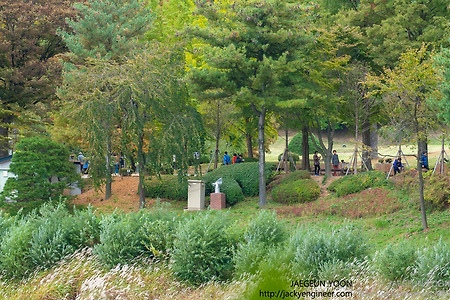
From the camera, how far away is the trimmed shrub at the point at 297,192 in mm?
21797

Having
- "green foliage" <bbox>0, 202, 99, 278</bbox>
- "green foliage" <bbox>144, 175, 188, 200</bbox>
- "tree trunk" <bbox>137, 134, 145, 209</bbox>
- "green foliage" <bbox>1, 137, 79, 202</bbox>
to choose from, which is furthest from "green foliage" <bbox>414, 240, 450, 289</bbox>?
"green foliage" <bbox>1, 137, 79, 202</bbox>

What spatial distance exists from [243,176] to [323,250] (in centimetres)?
1515

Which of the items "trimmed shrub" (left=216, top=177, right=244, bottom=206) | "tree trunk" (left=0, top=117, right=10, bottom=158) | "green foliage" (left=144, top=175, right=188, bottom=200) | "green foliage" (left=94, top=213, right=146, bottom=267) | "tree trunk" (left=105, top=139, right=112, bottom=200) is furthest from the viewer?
"tree trunk" (left=0, top=117, right=10, bottom=158)

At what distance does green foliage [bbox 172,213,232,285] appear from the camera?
31.2ft

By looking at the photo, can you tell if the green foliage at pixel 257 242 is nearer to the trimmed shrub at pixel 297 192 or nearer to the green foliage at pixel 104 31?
the trimmed shrub at pixel 297 192

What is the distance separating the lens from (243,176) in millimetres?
24391

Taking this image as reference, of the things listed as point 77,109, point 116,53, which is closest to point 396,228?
point 77,109

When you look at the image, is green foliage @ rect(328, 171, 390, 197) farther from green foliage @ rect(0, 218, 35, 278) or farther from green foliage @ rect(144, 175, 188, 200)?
green foliage @ rect(0, 218, 35, 278)

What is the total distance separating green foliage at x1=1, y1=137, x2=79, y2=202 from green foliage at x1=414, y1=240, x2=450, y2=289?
17.6 metres

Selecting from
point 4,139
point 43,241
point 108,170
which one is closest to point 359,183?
point 108,170

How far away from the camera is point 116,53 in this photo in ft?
88.6

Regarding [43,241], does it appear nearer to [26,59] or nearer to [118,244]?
[118,244]

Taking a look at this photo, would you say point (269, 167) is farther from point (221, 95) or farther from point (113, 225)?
point (113, 225)

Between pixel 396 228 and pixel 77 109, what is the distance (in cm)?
1344
